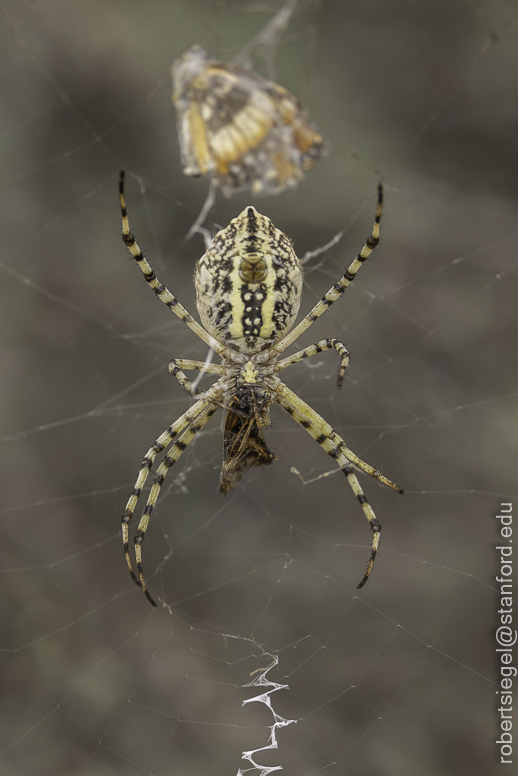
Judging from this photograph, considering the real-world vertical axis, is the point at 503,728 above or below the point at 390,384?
below

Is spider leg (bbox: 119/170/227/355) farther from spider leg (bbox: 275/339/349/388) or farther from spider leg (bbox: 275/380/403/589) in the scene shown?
spider leg (bbox: 275/380/403/589)

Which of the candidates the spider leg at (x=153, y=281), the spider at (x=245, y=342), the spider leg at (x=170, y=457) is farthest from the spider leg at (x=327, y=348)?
the spider leg at (x=170, y=457)

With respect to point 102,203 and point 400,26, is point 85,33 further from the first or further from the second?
point 400,26

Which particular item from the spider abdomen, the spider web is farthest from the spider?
the spider web

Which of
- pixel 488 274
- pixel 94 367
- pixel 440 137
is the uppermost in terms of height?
pixel 440 137

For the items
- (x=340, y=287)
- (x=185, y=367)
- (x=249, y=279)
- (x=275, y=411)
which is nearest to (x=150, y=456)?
(x=185, y=367)

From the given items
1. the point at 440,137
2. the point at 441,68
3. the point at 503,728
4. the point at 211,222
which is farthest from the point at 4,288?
the point at 503,728

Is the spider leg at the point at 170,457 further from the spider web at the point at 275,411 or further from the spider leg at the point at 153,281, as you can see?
the spider web at the point at 275,411
